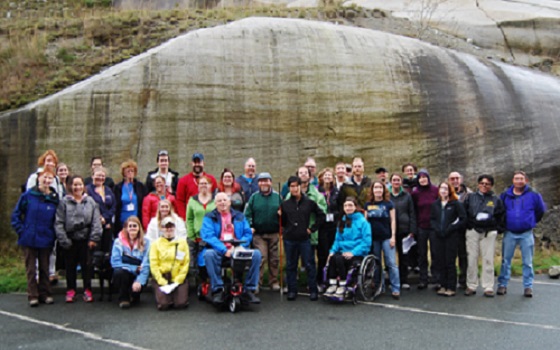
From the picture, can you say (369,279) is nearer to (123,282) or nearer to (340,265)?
(340,265)

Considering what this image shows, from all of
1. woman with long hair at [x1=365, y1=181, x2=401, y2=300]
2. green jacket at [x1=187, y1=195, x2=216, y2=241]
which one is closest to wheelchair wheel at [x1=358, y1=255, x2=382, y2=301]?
woman with long hair at [x1=365, y1=181, x2=401, y2=300]

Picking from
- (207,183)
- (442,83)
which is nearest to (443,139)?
(442,83)

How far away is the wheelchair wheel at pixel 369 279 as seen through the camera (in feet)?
24.0

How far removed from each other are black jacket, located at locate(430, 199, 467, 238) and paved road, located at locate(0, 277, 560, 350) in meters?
0.97

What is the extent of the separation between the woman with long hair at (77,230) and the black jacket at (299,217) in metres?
2.56

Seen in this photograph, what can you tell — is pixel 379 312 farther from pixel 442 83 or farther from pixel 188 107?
pixel 442 83

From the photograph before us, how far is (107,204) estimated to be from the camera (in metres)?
7.90

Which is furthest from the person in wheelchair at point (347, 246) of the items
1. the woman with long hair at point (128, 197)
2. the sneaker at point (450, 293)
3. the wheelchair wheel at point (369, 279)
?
the woman with long hair at point (128, 197)

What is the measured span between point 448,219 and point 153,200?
434 cm

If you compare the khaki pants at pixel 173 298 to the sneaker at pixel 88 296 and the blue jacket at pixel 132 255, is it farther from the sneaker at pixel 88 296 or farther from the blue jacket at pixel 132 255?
the sneaker at pixel 88 296

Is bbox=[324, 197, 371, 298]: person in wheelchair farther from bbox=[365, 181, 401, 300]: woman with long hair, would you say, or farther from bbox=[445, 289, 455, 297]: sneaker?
bbox=[445, 289, 455, 297]: sneaker

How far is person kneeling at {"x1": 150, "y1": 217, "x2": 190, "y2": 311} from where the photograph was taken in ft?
23.0

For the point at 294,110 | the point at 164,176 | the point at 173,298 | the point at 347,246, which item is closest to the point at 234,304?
the point at 173,298

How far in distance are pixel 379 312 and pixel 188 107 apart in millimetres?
6317
